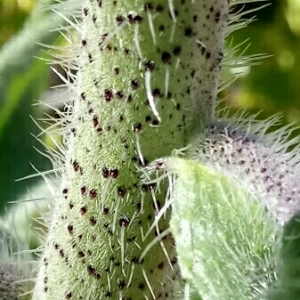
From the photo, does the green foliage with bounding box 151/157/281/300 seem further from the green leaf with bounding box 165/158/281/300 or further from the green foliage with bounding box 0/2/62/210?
the green foliage with bounding box 0/2/62/210

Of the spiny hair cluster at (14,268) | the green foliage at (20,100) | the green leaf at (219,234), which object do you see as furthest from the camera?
the green foliage at (20,100)

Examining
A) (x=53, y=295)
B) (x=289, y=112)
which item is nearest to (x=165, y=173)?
(x=53, y=295)

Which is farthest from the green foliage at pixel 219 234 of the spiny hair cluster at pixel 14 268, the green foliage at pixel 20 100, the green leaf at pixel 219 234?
the green foliage at pixel 20 100

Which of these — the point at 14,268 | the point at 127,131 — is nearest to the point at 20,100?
the point at 14,268

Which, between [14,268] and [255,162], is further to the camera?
[14,268]

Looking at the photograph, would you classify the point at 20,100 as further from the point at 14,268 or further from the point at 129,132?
the point at 129,132

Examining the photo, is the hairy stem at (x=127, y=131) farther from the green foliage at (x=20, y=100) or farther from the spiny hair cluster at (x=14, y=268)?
the green foliage at (x=20, y=100)

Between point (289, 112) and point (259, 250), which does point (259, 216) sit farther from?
point (289, 112)

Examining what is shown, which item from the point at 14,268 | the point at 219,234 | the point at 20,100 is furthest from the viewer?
the point at 20,100

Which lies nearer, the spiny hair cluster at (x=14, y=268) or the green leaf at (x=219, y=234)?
the green leaf at (x=219, y=234)
